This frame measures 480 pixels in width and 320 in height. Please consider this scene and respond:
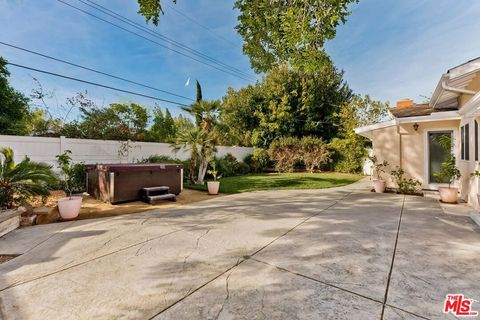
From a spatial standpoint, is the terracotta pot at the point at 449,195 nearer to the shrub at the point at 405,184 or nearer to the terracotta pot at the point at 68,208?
the shrub at the point at 405,184

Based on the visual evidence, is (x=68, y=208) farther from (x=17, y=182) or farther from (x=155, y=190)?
(x=155, y=190)

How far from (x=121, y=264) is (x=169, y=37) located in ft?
48.7

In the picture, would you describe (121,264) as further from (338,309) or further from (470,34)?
(470,34)

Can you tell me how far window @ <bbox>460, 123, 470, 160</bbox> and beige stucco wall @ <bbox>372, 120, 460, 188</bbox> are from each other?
91cm

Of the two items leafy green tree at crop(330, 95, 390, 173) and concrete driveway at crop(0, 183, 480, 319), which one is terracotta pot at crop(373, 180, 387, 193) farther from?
leafy green tree at crop(330, 95, 390, 173)

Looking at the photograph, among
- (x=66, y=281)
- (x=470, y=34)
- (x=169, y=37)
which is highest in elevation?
(x=169, y=37)

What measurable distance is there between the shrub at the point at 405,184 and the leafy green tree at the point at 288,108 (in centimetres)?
1213

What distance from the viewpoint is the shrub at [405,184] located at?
844 centimetres

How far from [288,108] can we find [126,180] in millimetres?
16346

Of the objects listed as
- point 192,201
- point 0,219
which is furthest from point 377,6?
A: point 0,219

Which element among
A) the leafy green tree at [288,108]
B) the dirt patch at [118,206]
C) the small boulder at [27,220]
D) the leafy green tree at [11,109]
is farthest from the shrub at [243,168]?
the small boulder at [27,220]

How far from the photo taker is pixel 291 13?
15.6 ft

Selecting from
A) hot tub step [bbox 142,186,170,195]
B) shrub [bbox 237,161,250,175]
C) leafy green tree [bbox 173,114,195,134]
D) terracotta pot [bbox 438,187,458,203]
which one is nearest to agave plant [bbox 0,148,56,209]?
hot tub step [bbox 142,186,170,195]

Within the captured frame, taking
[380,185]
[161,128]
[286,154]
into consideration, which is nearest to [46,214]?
[161,128]
